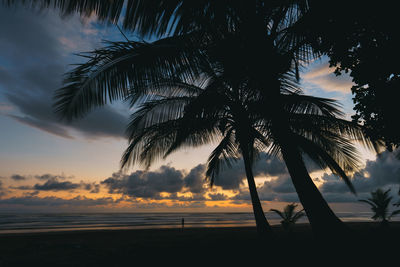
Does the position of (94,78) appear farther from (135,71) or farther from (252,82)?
(252,82)

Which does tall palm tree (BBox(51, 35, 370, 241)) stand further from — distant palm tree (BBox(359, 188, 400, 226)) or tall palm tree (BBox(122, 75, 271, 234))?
distant palm tree (BBox(359, 188, 400, 226))

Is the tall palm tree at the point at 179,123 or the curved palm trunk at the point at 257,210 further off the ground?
the tall palm tree at the point at 179,123

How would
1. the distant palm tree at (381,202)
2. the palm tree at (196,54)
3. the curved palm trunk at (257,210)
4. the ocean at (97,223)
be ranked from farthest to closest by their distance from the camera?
the ocean at (97,223)
the distant palm tree at (381,202)
the curved palm trunk at (257,210)
the palm tree at (196,54)

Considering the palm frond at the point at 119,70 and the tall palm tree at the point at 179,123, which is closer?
the palm frond at the point at 119,70

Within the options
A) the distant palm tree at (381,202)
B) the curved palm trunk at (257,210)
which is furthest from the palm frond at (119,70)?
the distant palm tree at (381,202)

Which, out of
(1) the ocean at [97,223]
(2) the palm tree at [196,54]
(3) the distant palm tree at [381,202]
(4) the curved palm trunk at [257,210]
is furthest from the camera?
(1) the ocean at [97,223]

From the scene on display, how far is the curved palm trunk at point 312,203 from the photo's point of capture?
3467mm

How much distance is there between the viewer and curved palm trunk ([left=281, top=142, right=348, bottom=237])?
11.4ft

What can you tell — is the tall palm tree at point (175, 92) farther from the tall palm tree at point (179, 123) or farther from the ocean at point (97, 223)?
the ocean at point (97, 223)

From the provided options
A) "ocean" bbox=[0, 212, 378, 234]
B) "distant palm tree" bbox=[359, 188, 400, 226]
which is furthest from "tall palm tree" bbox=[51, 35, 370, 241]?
"ocean" bbox=[0, 212, 378, 234]

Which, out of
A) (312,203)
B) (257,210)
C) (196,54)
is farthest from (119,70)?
(257,210)

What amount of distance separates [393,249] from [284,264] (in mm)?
1474

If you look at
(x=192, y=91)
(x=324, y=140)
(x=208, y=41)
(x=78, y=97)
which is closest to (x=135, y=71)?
(x=78, y=97)

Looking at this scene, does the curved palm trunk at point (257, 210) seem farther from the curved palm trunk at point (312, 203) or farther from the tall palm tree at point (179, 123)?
the curved palm trunk at point (312, 203)
